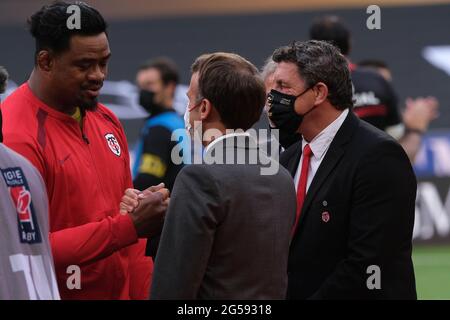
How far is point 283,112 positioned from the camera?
414cm

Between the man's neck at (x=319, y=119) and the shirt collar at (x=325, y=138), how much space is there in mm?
15

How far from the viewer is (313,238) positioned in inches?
156

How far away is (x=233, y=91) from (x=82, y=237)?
0.87 metres

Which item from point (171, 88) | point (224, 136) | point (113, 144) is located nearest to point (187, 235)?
point (224, 136)

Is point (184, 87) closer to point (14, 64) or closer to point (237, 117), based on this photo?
point (14, 64)

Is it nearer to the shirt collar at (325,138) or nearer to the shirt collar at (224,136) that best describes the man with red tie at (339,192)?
the shirt collar at (325,138)

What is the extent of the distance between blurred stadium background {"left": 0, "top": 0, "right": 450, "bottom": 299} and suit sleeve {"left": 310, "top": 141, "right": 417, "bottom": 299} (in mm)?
7241

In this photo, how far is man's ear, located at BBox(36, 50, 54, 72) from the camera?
159 inches

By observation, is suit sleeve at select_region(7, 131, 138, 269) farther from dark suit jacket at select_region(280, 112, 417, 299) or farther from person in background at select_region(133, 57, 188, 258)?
person in background at select_region(133, 57, 188, 258)

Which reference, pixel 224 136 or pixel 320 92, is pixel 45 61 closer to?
pixel 224 136

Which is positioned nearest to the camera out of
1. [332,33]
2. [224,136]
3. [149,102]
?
[224,136]

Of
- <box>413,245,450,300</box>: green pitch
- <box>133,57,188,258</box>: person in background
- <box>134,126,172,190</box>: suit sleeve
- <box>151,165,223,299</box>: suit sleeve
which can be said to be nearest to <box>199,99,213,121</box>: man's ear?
<box>151,165,223,299</box>: suit sleeve
